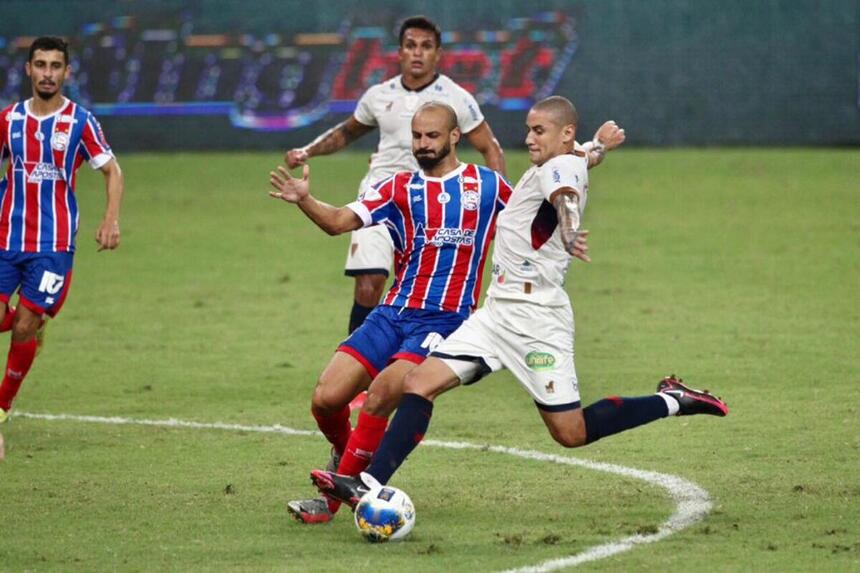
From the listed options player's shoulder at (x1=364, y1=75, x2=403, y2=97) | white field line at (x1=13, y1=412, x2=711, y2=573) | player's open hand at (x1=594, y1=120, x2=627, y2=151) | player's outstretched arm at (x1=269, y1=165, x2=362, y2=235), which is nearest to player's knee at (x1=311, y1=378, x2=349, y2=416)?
player's outstretched arm at (x1=269, y1=165, x2=362, y2=235)

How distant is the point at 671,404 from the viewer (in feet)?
24.6

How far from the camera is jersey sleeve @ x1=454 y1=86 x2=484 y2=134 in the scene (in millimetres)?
10555

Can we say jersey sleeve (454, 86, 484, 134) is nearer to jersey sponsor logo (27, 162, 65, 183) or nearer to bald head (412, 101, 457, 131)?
jersey sponsor logo (27, 162, 65, 183)

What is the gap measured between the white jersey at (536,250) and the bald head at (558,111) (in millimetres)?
174

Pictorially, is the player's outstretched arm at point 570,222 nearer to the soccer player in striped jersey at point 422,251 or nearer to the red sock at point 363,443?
the soccer player in striped jersey at point 422,251

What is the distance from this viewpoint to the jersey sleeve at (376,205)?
297 inches

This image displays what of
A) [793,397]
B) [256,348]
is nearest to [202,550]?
[793,397]

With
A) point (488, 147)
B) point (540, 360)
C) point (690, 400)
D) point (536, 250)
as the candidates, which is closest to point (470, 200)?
point (536, 250)

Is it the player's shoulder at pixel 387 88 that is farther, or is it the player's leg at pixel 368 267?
the player's shoulder at pixel 387 88

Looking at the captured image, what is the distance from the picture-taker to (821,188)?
76.1 feet

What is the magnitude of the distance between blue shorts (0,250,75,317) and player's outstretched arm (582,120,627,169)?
344 cm

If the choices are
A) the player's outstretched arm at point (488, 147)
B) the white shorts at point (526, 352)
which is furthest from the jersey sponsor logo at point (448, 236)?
the player's outstretched arm at point (488, 147)

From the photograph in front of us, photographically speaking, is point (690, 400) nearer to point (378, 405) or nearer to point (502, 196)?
point (502, 196)

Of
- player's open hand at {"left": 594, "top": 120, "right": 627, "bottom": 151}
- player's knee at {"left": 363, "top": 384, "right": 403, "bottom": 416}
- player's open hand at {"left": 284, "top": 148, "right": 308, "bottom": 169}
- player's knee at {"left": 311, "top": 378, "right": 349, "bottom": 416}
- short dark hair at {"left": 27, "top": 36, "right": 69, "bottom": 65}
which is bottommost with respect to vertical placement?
player's knee at {"left": 311, "top": 378, "right": 349, "bottom": 416}
